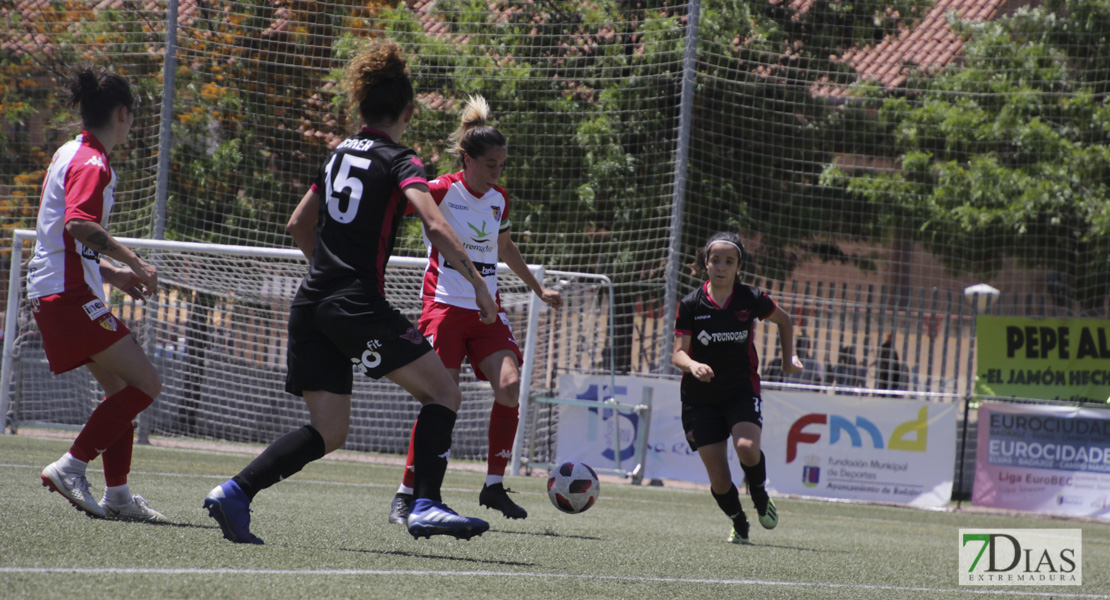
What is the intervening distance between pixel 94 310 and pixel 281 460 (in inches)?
48.1

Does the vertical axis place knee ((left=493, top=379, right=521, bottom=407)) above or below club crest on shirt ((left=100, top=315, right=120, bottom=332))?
below

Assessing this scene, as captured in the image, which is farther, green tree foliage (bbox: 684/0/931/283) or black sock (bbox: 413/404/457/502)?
green tree foliage (bbox: 684/0/931/283)

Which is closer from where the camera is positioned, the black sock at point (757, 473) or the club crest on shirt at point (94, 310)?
the club crest on shirt at point (94, 310)

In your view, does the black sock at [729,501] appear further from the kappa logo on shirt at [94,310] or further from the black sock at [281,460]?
the kappa logo on shirt at [94,310]

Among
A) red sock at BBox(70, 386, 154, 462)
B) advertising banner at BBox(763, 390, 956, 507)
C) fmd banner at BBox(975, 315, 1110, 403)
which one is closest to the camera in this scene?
red sock at BBox(70, 386, 154, 462)

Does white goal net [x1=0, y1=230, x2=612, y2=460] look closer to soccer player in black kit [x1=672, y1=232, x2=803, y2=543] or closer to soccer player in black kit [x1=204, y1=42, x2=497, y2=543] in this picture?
soccer player in black kit [x1=672, y1=232, x2=803, y2=543]

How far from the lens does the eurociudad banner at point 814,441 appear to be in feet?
37.9

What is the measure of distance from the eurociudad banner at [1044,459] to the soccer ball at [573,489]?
294 inches

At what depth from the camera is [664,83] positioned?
13.6 m

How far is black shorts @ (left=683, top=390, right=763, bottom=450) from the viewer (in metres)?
6.22

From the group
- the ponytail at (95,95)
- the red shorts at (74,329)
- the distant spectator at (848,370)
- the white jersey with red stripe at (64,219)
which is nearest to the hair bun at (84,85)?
the ponytail at (95,95)

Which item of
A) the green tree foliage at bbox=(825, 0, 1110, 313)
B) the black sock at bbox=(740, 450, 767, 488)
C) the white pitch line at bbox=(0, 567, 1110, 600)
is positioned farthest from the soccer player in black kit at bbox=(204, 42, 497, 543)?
the green tree foliage at bbox=(825, 0, 1110, 313)

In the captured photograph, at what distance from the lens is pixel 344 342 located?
12.7ft

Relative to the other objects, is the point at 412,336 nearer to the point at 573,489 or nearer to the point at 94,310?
the point at 94,310
